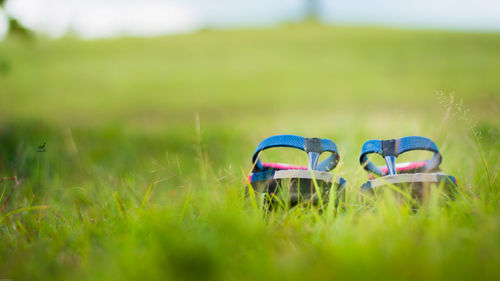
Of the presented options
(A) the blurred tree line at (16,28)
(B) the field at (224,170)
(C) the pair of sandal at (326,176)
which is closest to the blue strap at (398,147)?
(C) the pair of sandal at (326,176)

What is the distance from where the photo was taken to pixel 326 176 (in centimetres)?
173

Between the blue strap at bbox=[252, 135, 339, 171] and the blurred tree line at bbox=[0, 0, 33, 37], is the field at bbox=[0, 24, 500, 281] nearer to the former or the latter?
the blue strap at bbox=[252, 135, 339, 171]

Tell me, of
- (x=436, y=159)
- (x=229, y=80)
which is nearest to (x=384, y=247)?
(x=436, y=159)

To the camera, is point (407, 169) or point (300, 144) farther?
point (407, 169)

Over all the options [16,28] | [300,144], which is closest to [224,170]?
[300,144]

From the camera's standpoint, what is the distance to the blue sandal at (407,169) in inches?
67.1

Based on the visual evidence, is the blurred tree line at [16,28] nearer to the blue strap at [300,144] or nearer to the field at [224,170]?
the field at [224,170]

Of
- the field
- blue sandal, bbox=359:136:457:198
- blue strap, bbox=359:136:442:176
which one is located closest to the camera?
the field

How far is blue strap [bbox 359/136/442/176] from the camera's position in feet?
6.04

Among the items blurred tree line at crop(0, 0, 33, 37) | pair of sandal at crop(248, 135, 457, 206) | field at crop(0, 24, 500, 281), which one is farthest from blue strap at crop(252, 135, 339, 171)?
blurred tree line at crop(0, 0, 33, 37)

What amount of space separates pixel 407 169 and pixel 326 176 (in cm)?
73

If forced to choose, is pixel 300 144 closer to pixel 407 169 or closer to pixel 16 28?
pixel 407 169

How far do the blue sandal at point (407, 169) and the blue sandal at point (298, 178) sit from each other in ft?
0.60

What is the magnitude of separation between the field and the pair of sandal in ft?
0.31
